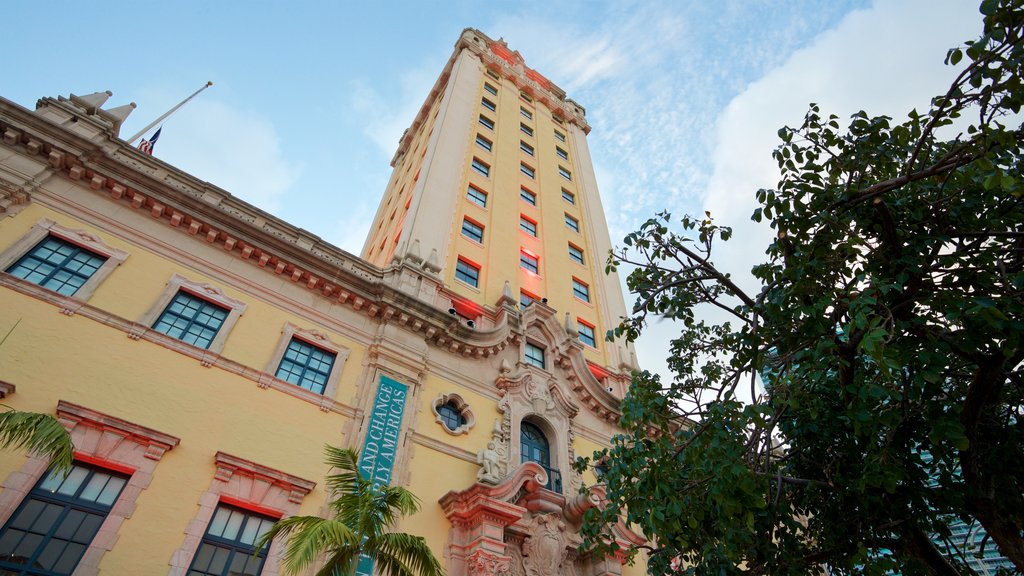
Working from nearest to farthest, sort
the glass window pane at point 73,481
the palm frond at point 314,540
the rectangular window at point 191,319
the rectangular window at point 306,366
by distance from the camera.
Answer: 1. the palm frond at point 314,540
2. the glass window pane at point 73,481
3. the rectangular window at point 191,319
4. the rectangular window at point 306,366

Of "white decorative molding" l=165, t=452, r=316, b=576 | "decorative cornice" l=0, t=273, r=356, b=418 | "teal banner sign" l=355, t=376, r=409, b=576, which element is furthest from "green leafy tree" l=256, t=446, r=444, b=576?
"decorative cornice" l=0, t=273, r=356, b=418

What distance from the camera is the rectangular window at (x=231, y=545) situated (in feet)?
36.8

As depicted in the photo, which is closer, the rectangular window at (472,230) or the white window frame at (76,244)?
the white window frame at (76,244)

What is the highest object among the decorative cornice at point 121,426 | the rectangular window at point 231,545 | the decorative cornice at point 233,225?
the decorative cornice at point 233,225

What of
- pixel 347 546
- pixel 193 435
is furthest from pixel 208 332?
pixel 347 546

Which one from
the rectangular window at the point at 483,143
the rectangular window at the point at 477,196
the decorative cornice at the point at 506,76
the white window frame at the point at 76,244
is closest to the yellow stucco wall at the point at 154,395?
the white window frame at the point at 76,244

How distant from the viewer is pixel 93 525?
34.7 ft

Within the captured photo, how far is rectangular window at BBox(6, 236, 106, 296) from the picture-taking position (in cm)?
1299

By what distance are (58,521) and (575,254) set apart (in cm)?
2317

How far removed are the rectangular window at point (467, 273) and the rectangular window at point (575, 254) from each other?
696 cm

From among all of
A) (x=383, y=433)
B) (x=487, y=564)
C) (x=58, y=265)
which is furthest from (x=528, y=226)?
(x=58, y=265)

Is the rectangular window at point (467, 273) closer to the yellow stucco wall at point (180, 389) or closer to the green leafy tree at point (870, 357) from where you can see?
the yellow stucco wall at point (180, 389)

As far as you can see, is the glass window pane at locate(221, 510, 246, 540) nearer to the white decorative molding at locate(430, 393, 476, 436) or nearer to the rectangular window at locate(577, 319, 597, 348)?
the white decorative molding at locate(430, 393, 476, 436)

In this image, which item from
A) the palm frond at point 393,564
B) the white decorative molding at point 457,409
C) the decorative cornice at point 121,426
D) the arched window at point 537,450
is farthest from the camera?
the arched window at point 537,450
